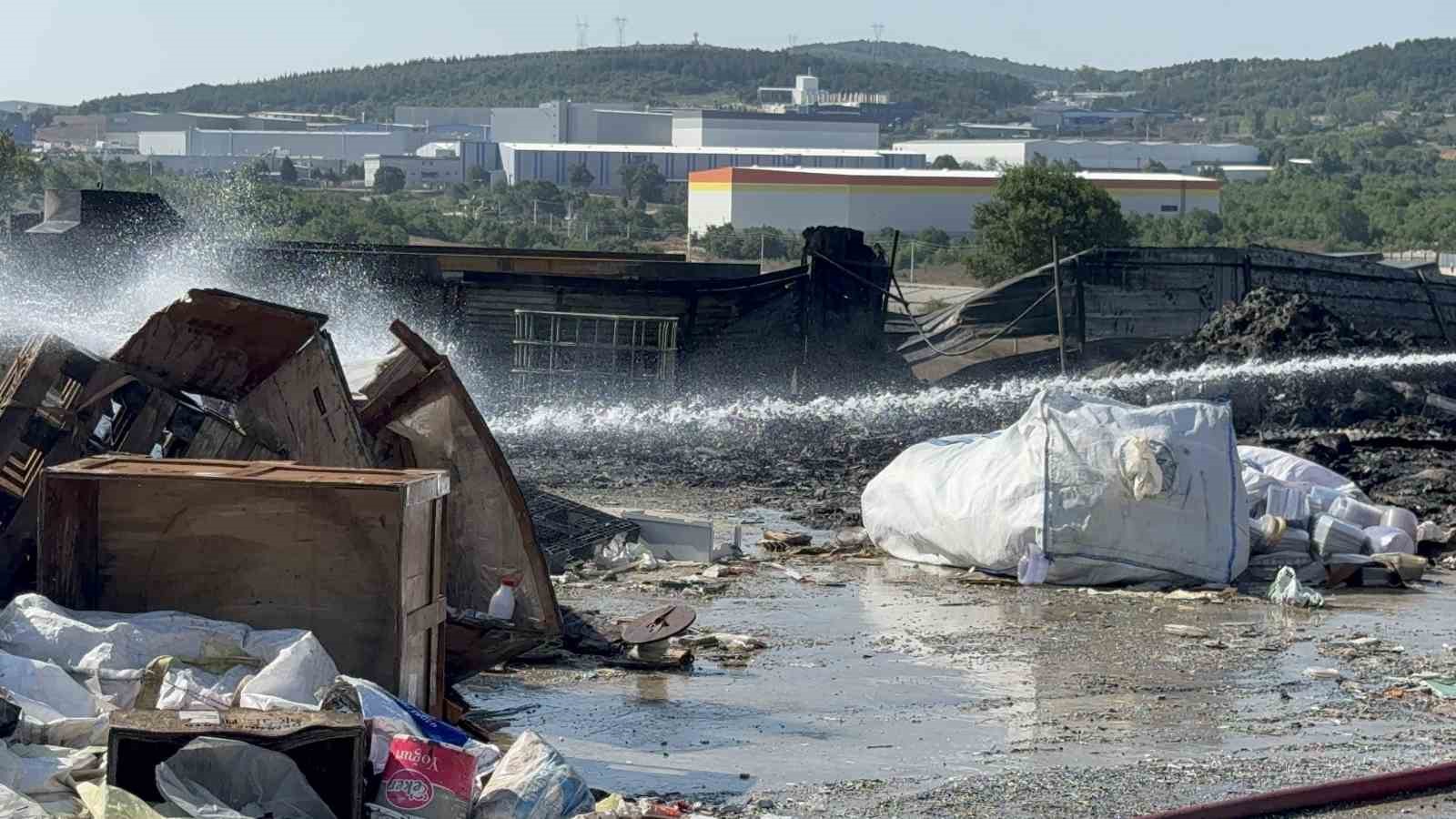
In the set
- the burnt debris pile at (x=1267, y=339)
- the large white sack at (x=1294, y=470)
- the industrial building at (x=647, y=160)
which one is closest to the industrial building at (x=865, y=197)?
the industrial building at (x=647, y=160)

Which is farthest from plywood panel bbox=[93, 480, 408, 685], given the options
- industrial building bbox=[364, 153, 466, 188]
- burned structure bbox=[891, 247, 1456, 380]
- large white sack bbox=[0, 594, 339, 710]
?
industrial building bbox=[364, 153, 466, 188]

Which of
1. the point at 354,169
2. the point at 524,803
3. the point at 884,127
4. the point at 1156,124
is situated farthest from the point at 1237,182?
the point at 524,803

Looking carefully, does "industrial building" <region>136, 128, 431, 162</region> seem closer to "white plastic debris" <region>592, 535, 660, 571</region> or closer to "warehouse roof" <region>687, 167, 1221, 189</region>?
"warehouse roof" <region>687, 167, 1221, 189</region>

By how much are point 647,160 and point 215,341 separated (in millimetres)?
97973

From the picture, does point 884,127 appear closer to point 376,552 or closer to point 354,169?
point 354,169

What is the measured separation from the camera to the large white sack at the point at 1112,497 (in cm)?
1076

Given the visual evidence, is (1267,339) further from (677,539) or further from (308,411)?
(308,411)

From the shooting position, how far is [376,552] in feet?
21.5

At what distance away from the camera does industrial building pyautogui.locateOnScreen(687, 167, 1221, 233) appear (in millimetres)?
71500

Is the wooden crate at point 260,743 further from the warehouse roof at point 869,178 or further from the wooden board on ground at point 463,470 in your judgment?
the warehouse roof at point 869,178

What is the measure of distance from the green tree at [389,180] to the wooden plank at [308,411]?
83364mm

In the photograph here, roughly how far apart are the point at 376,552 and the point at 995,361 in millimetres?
15647

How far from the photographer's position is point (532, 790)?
5746 millimetres

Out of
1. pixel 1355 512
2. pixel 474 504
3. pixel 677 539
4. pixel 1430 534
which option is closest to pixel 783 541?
pixel 677 539
